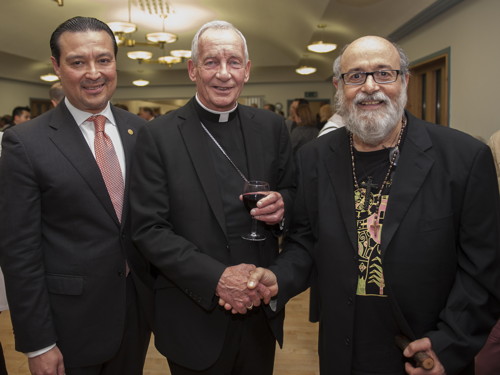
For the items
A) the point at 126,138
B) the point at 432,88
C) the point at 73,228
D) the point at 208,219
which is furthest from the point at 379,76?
the point at 432,88

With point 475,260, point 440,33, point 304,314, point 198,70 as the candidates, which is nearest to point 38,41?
point 440,33

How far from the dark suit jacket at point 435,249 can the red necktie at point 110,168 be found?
2.82 ft

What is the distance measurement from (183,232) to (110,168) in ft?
1.40

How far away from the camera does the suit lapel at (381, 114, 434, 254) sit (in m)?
1.52

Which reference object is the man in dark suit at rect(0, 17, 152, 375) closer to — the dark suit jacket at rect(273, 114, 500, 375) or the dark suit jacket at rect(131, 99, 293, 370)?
the dark suit jacket at rect(131, 99, 293, 370)

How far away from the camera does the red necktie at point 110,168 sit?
5.91 ft

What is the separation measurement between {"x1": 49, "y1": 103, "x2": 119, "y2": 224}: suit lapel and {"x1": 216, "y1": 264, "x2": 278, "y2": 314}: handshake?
20.9 inches

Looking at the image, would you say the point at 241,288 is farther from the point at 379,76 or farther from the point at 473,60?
the point at 473,60

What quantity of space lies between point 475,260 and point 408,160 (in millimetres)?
417

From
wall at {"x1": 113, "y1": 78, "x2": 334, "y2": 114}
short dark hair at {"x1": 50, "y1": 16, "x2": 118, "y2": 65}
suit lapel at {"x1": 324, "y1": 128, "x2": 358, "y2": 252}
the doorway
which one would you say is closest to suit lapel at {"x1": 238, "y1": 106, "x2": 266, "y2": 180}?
suit lapel at {"x1": 324, "y1": 128, "x2": 358, "y2": 252}

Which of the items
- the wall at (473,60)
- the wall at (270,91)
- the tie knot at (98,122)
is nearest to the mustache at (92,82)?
the tie knot at (98,122)

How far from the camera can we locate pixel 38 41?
37.1 ft

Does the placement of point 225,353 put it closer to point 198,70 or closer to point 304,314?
point 198,70

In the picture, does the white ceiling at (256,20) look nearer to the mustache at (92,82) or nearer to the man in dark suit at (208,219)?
the man in dark suit at (208,219)
